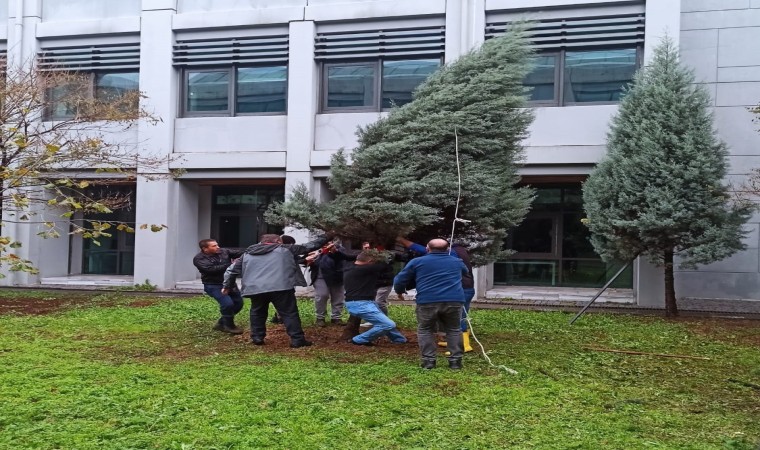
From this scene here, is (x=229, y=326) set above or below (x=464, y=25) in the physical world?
below

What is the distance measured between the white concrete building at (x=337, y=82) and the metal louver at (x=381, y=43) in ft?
0.11

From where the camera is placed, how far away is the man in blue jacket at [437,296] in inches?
285

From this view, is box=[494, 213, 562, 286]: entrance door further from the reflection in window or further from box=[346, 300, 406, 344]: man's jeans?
the reflection in window

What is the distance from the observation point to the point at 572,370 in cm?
743

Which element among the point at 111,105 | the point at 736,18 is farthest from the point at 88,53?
the point at 736,18

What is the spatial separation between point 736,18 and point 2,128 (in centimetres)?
1508

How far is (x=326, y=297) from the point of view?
10.5m

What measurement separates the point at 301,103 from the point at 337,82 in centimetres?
105

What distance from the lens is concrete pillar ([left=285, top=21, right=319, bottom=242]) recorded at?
50.0ft

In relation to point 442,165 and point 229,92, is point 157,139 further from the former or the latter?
point 442,165

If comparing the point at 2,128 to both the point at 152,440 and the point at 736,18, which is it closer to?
the point at 152,440

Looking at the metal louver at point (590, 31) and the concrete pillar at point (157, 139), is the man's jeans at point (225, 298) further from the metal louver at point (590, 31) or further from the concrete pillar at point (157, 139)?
the metal louver at point (590, 31)

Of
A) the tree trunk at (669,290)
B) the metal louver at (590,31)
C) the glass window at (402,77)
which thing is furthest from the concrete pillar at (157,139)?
the tree trunk at (669,290)

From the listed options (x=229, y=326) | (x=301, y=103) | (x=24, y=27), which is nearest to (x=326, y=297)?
(x=229, y=326)
